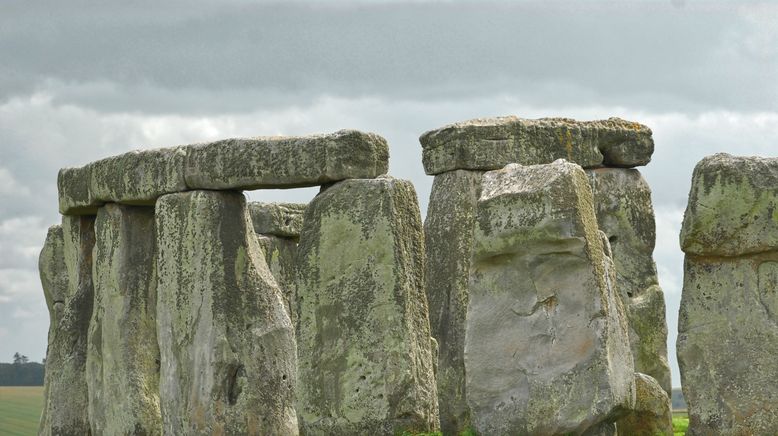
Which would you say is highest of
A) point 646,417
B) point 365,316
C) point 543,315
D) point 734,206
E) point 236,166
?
point 236,166

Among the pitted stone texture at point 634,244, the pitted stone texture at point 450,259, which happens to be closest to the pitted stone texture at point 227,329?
the pitted stone texture at point 450,259

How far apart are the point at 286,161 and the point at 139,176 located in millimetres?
2916

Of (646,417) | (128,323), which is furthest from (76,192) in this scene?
(646,417)

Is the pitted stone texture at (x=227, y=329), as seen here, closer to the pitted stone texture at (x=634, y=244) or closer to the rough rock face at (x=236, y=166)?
the rough rock face at (x=236, y=166)

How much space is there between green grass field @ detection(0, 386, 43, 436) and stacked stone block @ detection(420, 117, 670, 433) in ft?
62.0

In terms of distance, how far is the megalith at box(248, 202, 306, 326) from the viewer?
82.8 feet

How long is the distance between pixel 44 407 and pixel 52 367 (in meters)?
0.68

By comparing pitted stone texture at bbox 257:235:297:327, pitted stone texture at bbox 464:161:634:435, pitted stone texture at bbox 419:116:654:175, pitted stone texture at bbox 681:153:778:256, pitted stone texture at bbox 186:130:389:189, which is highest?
pitted stone texture at bbox 419:116:654:175

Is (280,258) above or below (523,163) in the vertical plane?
below

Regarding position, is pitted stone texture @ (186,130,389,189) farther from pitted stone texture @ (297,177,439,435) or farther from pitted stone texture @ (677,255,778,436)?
pitted stone texture @ (677,255,778,436)

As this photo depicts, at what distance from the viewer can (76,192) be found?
22.8m

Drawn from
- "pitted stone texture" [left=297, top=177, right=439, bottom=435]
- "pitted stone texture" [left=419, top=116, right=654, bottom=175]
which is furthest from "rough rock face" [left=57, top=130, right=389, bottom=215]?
"pitted stone texture" [left=419, top=116, right=654, bottom=175]

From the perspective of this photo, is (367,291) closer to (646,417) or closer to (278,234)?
(646,417)

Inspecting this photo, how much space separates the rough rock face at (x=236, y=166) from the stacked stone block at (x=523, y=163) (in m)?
1.68
